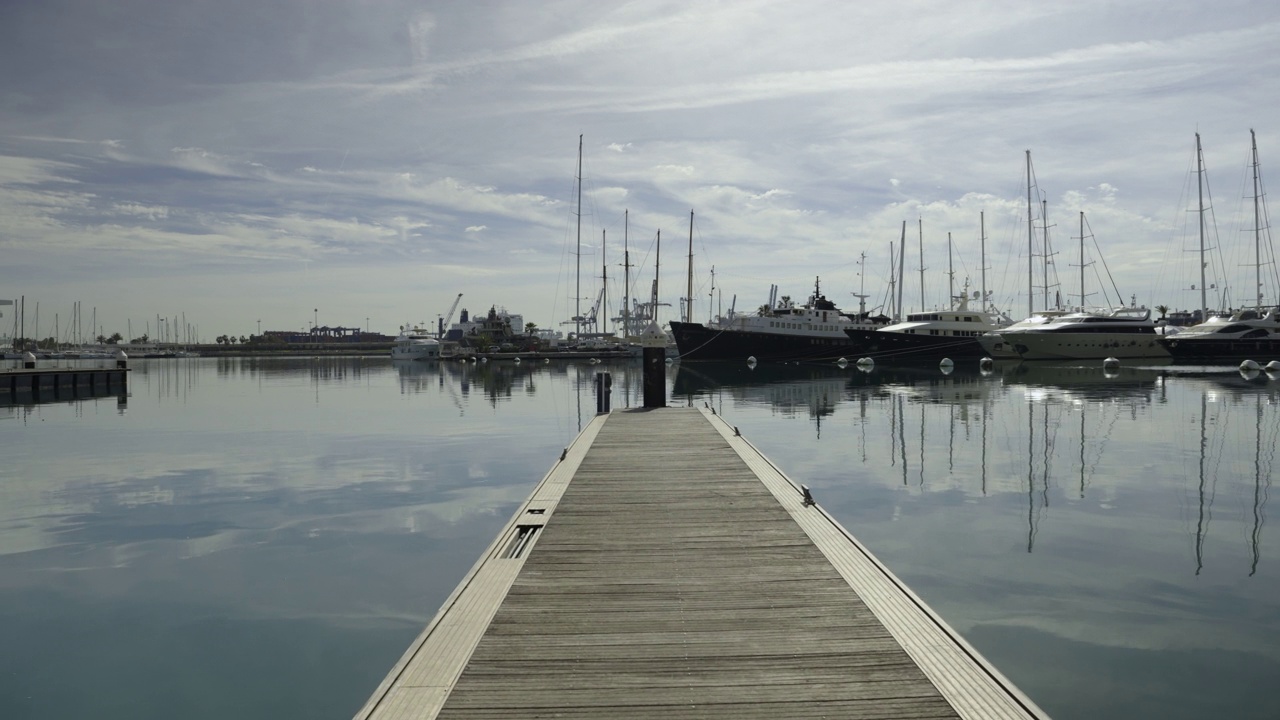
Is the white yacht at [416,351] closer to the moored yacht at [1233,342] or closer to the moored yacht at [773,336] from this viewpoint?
the moored yacht at [773,336]

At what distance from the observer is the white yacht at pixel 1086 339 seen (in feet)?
220

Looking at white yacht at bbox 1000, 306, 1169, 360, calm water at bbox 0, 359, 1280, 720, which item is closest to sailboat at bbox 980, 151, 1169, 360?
white yacht at bbox 1000, 306, 1169, 360

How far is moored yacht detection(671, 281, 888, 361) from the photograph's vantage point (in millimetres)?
72688

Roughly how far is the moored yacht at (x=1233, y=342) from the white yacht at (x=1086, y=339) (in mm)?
1608

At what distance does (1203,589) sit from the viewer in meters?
8.42

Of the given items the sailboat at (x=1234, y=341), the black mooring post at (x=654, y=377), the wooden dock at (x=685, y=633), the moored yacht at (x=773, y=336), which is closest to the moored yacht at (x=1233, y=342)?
the sailboat at (x=1234, y=341)

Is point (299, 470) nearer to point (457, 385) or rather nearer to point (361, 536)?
point (361, 536)

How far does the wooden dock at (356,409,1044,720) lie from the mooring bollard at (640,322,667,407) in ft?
42.2

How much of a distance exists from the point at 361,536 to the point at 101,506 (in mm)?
5778

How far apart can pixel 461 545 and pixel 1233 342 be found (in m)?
77.3

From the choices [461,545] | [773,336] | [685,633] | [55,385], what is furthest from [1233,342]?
[55,385]

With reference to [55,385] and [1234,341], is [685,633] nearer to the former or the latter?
[55,385]

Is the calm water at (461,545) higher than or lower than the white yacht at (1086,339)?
lower

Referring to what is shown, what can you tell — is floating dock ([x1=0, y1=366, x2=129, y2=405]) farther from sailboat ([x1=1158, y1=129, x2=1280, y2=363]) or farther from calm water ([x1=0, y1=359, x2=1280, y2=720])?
sailboat ([x1=1158, y1=129, x2=1280, y2=363])
